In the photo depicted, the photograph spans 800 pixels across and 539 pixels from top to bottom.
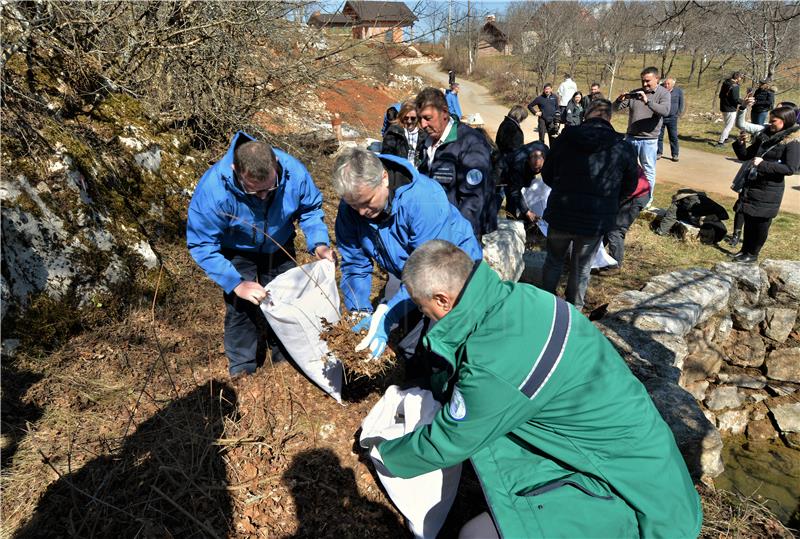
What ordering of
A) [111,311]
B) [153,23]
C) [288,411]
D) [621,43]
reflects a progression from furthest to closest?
[621,43]
[153,23]
[111,311]
[288,411]

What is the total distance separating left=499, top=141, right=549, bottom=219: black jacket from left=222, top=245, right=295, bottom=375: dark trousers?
2.64m

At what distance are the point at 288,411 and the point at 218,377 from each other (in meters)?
0.59

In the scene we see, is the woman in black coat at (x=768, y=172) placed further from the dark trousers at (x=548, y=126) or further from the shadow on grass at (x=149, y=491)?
the dark trousers at (x=548, y=126)

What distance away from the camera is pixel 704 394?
394 centimetres

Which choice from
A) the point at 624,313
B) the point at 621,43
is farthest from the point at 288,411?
the point at 621,43

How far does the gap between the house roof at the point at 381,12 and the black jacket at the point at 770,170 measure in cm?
363

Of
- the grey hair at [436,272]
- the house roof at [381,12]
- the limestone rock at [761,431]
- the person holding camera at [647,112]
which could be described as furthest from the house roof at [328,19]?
A: the limestone rock at [761,431]

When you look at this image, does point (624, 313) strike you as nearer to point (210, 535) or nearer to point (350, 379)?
point (350, 379)

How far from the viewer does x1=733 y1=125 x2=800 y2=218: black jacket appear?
14.3 ft

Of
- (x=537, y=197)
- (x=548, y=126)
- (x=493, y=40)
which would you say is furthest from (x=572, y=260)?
(x=493, y=40)

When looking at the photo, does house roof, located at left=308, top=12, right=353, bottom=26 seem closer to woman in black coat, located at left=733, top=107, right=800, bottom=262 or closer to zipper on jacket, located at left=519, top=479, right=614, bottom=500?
woman in black coat, located at left=733, top=107, right=800, bottom=262

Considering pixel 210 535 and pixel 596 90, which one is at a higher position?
pixel 596 90

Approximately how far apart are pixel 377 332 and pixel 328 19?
3.92m

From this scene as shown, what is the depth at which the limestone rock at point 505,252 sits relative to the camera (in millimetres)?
3883
